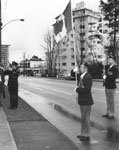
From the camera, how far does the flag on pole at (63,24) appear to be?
1244cm

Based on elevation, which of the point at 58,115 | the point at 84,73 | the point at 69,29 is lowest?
the point at 58,115

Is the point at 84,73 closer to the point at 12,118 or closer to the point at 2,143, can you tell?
the point at 2,143

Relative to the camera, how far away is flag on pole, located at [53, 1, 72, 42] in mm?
12438

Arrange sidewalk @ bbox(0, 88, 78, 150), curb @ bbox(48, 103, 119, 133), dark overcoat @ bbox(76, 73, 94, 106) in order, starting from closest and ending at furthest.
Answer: sidewalk @ bbox(0, 88, 78, 150), dark overcoat @ bbox(76, 73, 94, 106), curb @ bbox(48, 103, 119, 133)

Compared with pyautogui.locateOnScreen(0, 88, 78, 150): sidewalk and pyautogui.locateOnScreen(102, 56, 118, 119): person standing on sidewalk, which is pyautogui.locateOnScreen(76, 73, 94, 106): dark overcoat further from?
pyautogui.locateOnScreen(102, 56, 118, 119): person standing on sidewalk

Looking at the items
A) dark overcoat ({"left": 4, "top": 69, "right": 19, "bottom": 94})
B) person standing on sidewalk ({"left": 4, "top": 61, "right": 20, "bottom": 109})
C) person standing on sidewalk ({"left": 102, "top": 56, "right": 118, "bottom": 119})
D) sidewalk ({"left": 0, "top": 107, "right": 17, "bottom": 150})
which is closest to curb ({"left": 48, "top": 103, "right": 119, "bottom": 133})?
person standing on sidewalk ({"left": 102, "top": 56, "right": 118, "bottom": 119})

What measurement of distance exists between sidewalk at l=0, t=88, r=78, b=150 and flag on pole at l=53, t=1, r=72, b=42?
3.36 metres

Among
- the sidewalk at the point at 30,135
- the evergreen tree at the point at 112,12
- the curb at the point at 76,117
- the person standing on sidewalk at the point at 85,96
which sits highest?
the evergreen tree at the point at 112,12

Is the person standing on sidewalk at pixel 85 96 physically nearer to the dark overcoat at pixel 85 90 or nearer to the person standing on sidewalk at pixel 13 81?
the dark overcoat at pixel 85 90

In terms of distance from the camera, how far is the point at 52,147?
696 centimetres

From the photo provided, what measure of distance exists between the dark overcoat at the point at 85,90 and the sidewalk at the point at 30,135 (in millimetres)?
936

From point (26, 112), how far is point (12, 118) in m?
1.45

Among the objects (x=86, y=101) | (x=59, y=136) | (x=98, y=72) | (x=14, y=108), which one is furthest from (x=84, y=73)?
(x=98, y=72)

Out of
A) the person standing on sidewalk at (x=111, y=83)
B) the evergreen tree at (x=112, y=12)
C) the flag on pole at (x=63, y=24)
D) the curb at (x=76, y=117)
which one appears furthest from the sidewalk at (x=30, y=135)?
the evergreen tree at (x=112, y=12)
